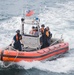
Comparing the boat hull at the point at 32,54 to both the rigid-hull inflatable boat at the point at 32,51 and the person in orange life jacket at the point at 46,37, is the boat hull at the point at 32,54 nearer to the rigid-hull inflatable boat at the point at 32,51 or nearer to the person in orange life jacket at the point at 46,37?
the rigid-hull inflatable boat at the point at 32,51

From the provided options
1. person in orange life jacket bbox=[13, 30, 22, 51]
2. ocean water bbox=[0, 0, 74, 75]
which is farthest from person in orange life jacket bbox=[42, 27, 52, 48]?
person in orange life jacket bbox=[13, 30, 22, 51]

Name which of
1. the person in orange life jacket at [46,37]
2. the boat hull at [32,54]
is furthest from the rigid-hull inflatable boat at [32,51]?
the person in orange life jacket at [46,37]

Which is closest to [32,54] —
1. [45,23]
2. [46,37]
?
[46,37]

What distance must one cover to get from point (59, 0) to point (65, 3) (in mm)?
1824

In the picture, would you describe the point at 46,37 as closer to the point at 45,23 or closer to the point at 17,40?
the point at 17,40

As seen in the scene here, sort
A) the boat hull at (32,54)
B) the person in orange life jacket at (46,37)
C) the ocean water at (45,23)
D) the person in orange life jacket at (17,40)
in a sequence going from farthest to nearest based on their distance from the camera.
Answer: the person in orange life jacket at (46,37) < the person in orange life jacket at (17,40) < the ocean water at (45,23) < the boat hull at (32,54)

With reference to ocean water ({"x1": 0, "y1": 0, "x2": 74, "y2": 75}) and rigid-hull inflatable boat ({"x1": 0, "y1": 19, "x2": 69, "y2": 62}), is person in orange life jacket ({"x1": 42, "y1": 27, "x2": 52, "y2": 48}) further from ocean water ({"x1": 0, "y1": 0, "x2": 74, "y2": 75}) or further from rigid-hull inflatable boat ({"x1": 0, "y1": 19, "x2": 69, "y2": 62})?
ocean water ({"x1": 0, "y1": 0, "x2": 74, "y2": 75})

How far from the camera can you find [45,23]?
23.3 meters

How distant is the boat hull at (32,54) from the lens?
1416cm

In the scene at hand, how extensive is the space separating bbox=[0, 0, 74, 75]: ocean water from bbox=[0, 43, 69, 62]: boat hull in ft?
0.79

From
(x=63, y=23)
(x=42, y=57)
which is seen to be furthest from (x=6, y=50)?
(x=63, y=23)

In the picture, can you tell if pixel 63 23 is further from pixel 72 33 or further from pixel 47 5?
pixel 47 5

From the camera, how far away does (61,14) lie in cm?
2603

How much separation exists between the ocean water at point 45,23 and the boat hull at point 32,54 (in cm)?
24
